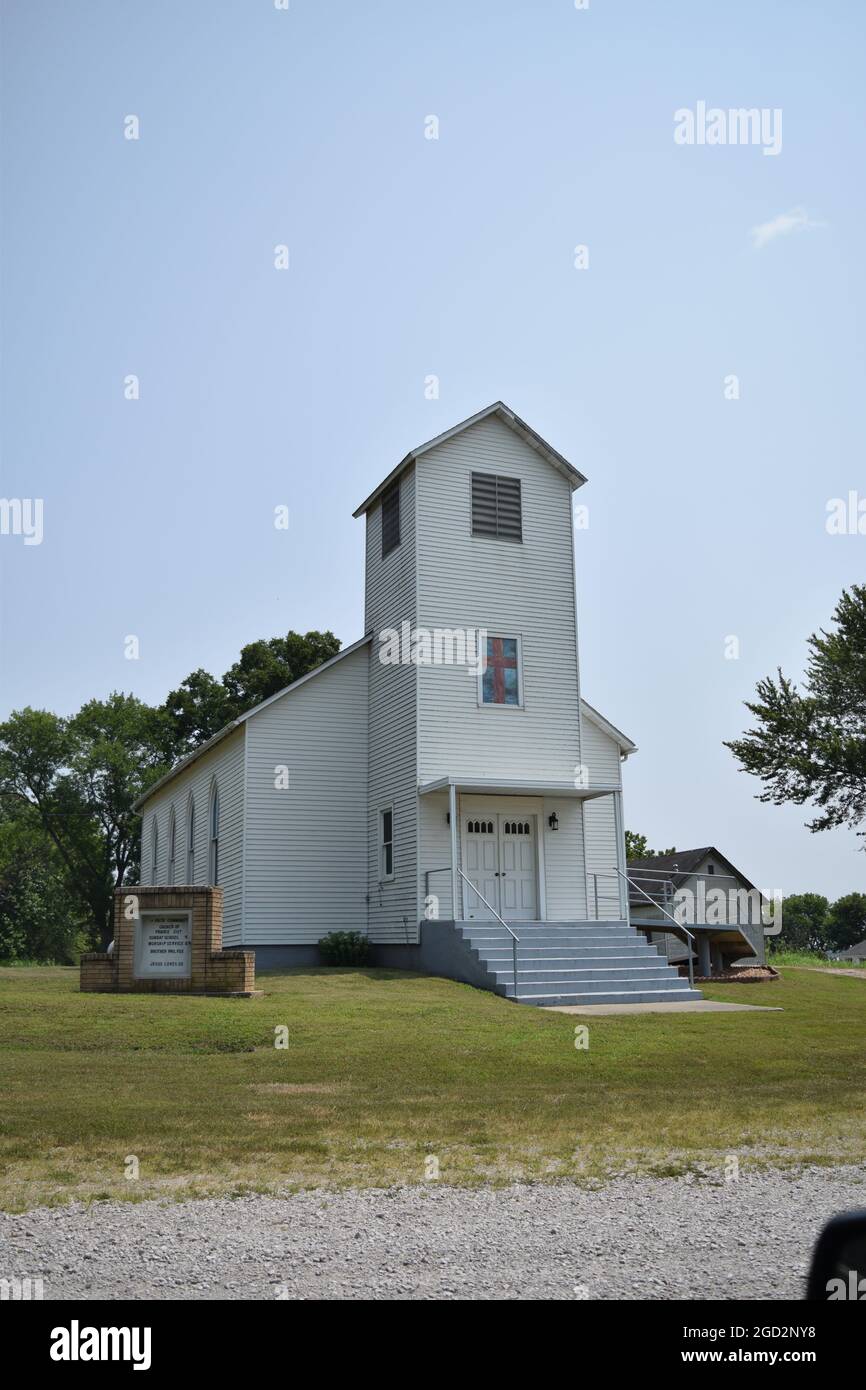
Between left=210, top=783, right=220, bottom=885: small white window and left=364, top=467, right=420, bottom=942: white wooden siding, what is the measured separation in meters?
4.62

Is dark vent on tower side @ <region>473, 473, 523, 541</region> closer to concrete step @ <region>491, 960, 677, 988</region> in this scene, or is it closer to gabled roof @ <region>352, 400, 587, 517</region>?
gabled roof @ <region>352, 400, 587, 517</region>

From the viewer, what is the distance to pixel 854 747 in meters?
33.2

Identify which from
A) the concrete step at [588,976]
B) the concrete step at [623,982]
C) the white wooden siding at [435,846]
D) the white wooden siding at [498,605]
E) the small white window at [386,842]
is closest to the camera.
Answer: the concrete step at [623,982]

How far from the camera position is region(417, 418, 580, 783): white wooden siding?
2373 centimetres

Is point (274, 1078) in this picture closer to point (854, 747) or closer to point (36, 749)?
point (854, 747)

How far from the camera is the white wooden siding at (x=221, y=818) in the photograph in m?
25.4

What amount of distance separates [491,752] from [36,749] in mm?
44963

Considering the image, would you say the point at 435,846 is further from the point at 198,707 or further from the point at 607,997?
the point at 198,707

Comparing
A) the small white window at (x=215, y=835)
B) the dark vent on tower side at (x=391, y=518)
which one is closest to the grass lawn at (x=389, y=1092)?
the small white window at (x=215, y=835)

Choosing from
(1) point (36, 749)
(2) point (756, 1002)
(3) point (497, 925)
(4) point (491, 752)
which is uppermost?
(1) point (36, 749)

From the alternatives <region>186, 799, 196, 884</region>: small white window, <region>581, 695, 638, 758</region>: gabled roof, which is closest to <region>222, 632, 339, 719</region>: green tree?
<region>186, 799, 196, 884</region>: small white window

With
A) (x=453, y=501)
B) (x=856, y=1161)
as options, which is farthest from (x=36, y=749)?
(x=856, y=1161)

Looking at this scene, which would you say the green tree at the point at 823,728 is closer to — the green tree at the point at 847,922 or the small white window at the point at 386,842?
the small white window at the point at 386,842

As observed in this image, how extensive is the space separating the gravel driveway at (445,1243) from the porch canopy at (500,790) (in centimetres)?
1509
